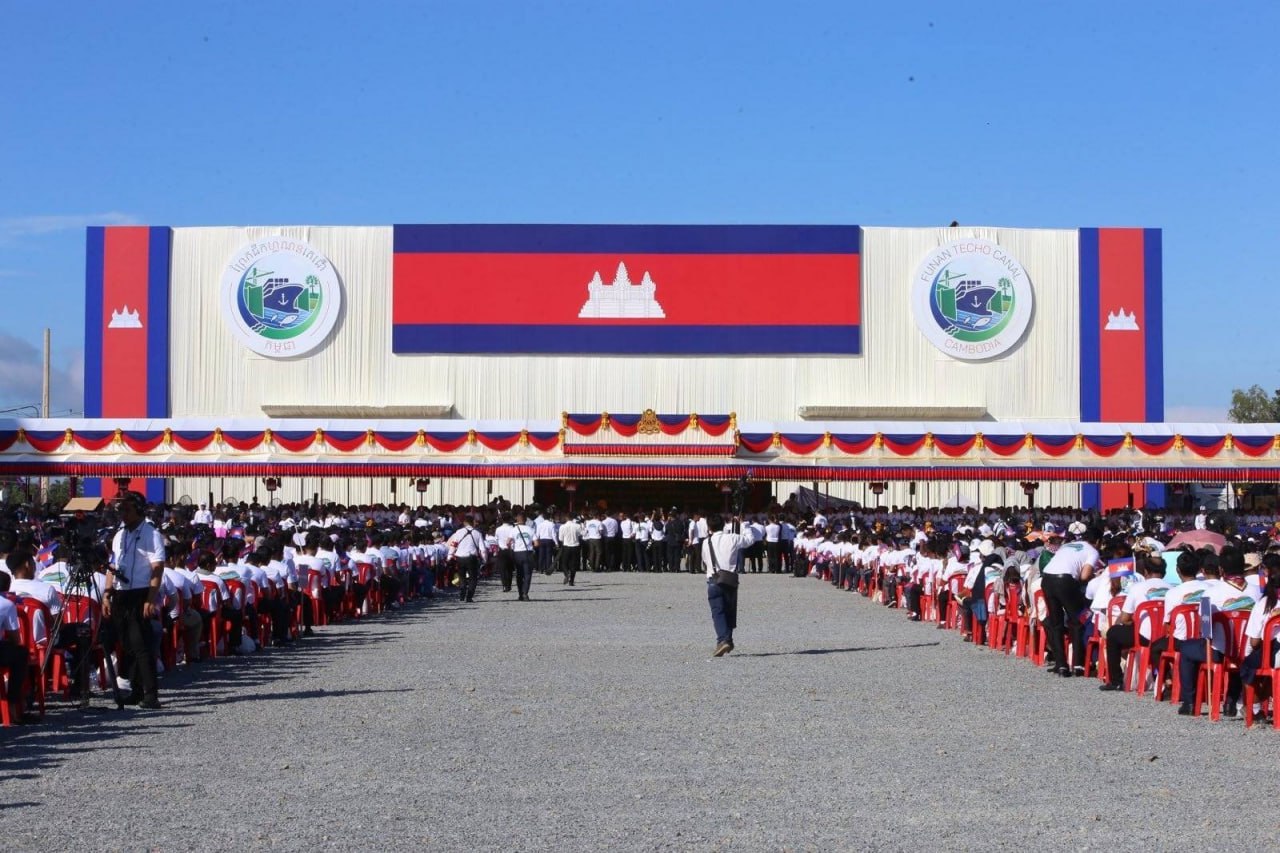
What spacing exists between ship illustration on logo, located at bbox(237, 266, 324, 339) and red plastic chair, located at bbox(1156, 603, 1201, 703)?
40753 mm

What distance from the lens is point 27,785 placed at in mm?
8031

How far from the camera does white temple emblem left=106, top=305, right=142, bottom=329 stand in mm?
50656

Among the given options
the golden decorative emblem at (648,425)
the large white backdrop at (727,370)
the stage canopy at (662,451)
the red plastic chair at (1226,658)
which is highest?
the large white backdrop at (727,370)

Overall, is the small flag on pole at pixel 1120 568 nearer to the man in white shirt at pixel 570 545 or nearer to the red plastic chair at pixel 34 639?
the red plastic chair at pixel 34 639

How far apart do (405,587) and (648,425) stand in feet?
58.5

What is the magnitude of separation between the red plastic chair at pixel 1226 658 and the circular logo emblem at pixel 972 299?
3966 cm

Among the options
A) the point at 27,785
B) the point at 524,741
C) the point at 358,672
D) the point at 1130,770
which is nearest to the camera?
the point at 27,785

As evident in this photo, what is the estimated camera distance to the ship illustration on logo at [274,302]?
50.3m

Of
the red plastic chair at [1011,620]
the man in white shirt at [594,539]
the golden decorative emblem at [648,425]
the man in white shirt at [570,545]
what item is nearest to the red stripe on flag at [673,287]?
the golden decorative emblem at [648,425]

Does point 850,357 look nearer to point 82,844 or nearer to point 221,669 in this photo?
point 221,669

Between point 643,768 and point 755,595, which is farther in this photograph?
point 755,595

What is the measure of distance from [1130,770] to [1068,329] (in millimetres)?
43049

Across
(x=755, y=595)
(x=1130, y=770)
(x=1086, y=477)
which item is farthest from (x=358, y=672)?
(x=1086, y=477)

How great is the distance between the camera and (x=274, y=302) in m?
50.5
